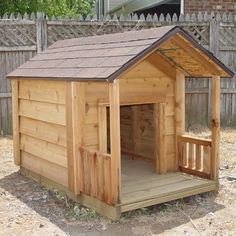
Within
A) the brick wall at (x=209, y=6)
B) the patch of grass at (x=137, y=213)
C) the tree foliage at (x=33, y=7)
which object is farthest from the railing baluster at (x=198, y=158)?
the tree foliage at (x=33, y=7)

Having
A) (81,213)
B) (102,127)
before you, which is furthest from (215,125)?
(81,213)

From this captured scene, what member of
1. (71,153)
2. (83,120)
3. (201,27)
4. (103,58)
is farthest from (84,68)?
(201,27)

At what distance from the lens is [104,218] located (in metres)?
5.38

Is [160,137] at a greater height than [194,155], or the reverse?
[160,137]

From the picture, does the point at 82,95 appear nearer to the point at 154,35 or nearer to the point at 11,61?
the point at 154,35

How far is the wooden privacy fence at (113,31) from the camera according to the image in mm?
9891

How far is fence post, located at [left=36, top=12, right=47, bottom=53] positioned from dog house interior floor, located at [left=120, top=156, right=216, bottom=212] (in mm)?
4091

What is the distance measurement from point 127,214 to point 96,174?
2.11 ft

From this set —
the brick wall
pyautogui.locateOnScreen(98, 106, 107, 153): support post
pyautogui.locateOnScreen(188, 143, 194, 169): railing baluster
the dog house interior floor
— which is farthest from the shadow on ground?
the brick wall

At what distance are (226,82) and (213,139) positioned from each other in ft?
17.7

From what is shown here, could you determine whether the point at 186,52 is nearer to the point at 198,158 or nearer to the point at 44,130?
the point at 198,158

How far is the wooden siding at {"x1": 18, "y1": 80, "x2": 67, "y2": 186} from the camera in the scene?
6.11 meters

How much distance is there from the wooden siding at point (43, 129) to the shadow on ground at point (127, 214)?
1.22 ft

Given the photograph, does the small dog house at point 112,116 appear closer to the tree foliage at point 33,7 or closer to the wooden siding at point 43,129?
the wooden siding at point 43,129
